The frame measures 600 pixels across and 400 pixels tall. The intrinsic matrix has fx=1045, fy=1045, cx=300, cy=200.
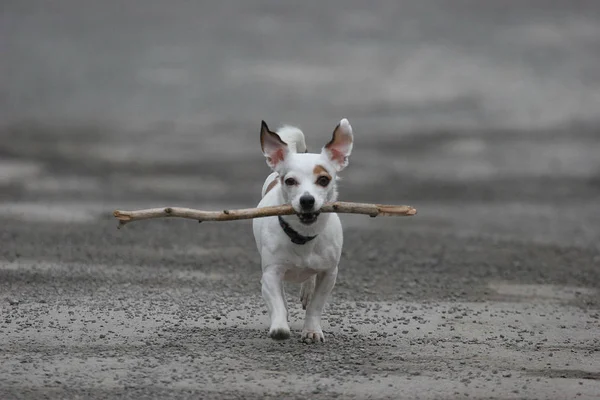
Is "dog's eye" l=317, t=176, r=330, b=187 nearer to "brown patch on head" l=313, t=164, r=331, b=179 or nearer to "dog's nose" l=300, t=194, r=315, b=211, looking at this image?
"brown patch on head" l=313, t=164, r=331, b=179

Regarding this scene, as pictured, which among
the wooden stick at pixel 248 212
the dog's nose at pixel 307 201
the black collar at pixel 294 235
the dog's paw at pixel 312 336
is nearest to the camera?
the dog's nose at pixel 307 201

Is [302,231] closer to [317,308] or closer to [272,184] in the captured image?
[317,308]

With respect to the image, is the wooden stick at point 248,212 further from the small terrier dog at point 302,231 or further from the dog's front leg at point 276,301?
the dog's front leg at point 276,301

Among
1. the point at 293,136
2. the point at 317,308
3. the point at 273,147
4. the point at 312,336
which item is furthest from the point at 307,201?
the point at 293,136

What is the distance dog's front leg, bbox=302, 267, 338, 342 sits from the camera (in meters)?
8.78

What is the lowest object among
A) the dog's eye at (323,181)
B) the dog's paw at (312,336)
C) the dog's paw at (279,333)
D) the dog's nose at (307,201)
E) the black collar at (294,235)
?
the dog's paw at (312,336)

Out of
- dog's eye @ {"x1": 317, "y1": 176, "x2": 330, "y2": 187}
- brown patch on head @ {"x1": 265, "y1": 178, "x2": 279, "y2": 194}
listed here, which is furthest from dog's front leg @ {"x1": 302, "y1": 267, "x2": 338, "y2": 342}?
brown patch on head @ {"x1": 265, "y1": 178, "x2": 279, "y2": 194}

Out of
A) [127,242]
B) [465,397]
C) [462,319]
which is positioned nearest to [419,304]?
[462,319]

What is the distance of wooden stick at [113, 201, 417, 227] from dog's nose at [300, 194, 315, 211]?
258 mm

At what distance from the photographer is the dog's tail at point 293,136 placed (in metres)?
9.78

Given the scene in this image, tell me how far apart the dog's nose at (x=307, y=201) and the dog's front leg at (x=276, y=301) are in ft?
2.62

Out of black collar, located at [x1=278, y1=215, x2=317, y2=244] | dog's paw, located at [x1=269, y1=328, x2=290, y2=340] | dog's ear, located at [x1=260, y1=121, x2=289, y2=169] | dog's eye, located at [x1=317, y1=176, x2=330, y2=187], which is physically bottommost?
dog's paw, located at [x1=269, y1=328, x2=290, y2=340]

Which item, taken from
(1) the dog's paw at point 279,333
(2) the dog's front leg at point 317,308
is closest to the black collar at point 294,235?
(2) the dog's front leg at point 317,308

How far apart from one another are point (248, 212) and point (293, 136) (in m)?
1.58
